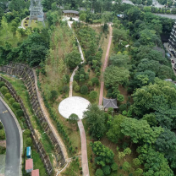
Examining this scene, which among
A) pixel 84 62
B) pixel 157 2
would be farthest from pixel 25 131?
pixel 157 2

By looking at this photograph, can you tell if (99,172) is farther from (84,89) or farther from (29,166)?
(84,89)

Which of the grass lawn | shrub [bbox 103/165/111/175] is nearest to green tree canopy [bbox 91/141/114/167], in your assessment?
shrub [bbox 103/165/111/175]

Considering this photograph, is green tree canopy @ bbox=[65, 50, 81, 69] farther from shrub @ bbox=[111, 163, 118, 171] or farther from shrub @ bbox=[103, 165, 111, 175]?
shrub @ bbox=[103, 165, 111, 175]

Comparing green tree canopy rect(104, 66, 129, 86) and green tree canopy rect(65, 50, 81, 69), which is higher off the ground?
green tree canopy rect(65, 50, 81, 69)

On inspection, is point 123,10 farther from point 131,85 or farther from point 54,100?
point 54,100

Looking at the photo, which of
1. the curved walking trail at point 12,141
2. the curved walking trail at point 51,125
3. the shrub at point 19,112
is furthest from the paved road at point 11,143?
the curved walking trail at point 51,125

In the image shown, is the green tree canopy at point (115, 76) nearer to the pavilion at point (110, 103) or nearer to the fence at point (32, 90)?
the pavilion at point (110, 103)
